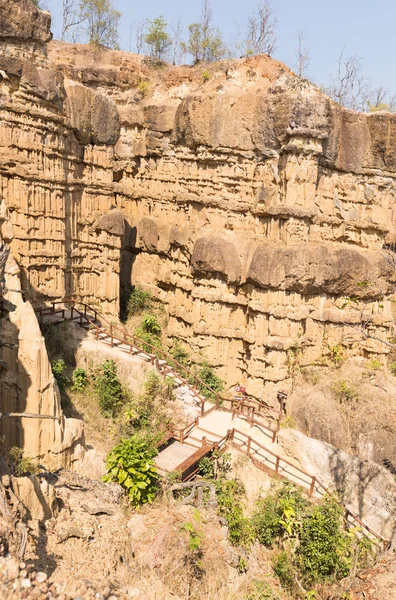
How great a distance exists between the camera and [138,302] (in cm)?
2342

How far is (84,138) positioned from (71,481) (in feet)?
48.0

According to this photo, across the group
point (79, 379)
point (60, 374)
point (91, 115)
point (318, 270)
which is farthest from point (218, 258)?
point (60, 374)

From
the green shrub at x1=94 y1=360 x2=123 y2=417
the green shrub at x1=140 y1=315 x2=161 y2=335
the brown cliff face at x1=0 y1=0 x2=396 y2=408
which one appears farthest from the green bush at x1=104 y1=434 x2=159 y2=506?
the green shrub at x1=140 y1=315 x2=161 y2=335

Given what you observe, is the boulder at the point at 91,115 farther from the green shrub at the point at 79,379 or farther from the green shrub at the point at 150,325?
the green shrub at the point at 79,379

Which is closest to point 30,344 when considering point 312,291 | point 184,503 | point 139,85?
point 184,503

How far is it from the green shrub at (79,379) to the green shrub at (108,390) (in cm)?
42

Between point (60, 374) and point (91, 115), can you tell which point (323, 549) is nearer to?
point (60, 374)

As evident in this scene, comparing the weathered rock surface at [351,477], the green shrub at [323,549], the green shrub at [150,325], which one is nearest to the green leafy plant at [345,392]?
the weathered rock surface at [351,477]

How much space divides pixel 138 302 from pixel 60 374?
809 centimetres

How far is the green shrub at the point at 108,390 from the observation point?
15.6 metres

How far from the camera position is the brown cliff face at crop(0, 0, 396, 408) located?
61.2 ft

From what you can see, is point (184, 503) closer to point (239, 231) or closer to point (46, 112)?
point (239, 231)

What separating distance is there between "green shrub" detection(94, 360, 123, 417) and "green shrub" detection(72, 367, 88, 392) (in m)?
0.42

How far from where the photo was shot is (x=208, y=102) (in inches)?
792
